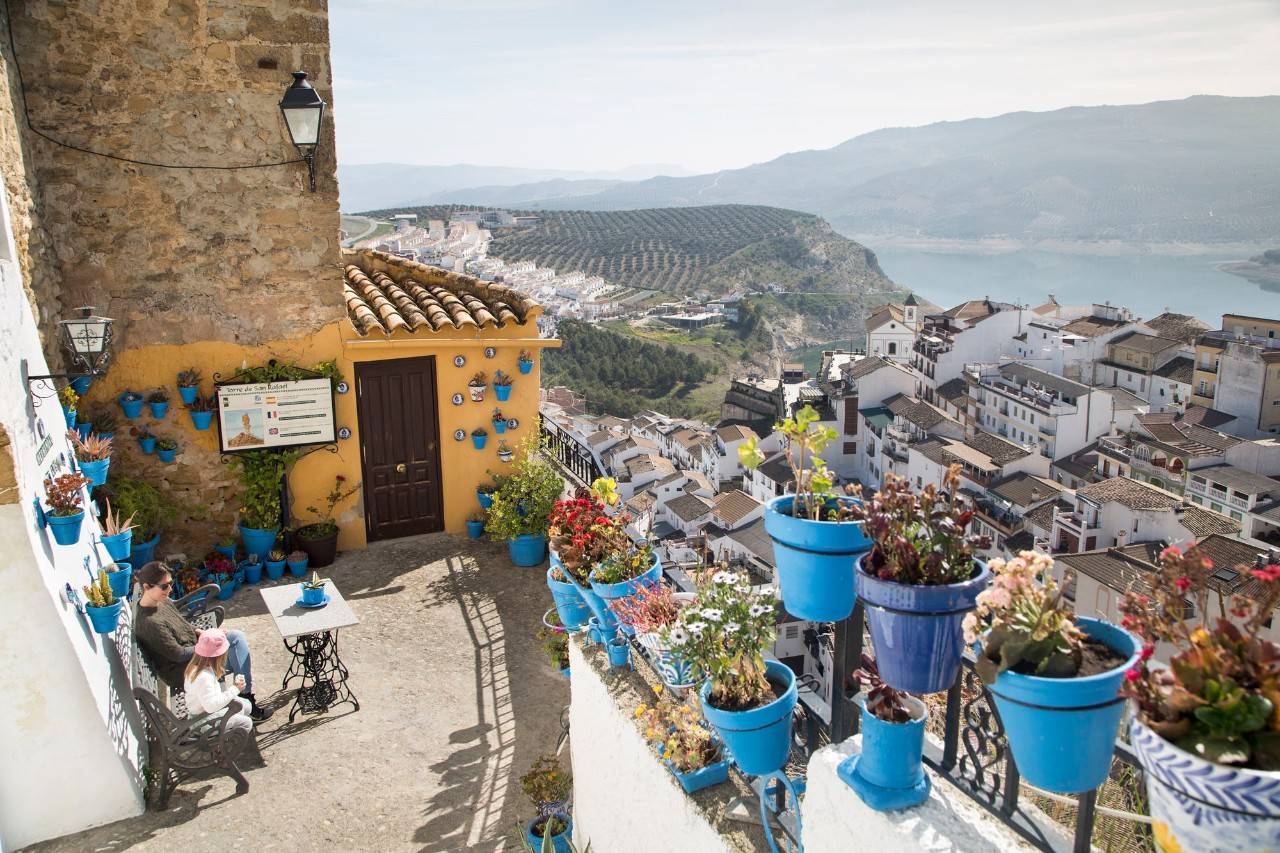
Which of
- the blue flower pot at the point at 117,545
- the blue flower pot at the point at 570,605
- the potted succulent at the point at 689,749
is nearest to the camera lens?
the potted succulent at the point at 689,749

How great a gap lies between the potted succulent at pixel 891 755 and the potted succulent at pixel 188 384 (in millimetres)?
6407

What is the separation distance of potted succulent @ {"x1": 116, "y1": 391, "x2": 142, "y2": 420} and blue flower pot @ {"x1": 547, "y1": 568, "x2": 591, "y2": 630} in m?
4.35

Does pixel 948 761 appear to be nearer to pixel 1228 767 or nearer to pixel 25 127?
pixel 1228 767

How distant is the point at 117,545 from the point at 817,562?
438 cm

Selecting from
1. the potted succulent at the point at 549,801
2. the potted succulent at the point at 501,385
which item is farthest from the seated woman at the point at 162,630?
the potted succulent at the point at 501,385

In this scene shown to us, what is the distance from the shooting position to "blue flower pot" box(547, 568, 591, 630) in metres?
4.25

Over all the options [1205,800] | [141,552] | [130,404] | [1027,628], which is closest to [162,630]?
[141,552]

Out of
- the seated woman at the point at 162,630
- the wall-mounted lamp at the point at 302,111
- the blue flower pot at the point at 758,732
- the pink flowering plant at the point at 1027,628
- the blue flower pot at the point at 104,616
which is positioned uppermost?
the wall-mounted lamp at the point at 302,111

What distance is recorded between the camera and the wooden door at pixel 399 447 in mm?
7773

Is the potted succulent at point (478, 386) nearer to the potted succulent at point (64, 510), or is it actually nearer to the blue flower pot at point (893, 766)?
the potted succulent at point (64, 510)

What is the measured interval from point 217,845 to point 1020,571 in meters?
4.02

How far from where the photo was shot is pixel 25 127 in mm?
6359

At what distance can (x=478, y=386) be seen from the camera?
26.0 ft

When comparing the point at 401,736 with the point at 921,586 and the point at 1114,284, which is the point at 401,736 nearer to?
the point at 921,586
